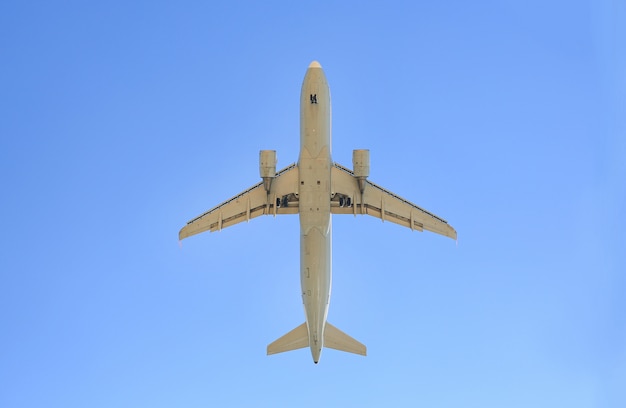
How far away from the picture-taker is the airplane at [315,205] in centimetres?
7975

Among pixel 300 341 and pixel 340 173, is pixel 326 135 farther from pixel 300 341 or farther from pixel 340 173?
pixel 300 341

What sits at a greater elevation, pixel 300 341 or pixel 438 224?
pixel 438 224

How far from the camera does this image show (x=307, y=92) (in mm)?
79125

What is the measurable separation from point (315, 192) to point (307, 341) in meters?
14.8

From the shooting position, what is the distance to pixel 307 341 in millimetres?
86625

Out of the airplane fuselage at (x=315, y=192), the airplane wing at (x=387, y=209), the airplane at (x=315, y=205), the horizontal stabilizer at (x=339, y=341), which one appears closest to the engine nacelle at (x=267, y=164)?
the airplane at (x=315, y=205)

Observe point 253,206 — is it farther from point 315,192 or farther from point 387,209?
point 387,209

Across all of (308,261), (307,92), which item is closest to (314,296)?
(308,261)

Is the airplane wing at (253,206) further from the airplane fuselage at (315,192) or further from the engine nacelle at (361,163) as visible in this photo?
the engine nacelle at (361,163)

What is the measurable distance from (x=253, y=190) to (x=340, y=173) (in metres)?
8.21

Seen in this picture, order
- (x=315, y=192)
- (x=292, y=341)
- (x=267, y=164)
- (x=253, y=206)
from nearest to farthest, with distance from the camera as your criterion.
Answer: (x=315, y=192)
(x=267, y=164)
(x=253, y=206)
(x=292, y=341)

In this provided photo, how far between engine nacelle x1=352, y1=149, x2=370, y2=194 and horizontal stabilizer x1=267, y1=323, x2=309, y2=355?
50.3 ft

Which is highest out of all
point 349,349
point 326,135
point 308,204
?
point 326,135

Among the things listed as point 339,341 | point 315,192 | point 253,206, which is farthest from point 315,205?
point 339,341
